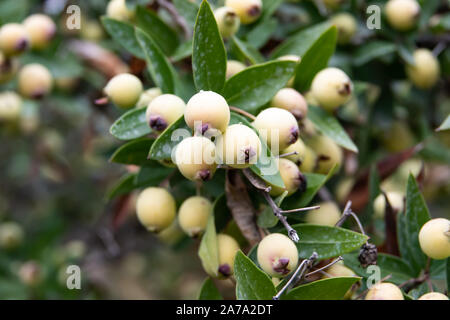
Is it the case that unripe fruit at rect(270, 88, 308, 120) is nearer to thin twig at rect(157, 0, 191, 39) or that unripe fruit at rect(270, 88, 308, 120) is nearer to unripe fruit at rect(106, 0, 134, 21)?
thin twig at rect(157, 0, 191, 39)

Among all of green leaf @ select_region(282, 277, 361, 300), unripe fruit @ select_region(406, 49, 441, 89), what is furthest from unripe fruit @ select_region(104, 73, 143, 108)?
unripe fruit @ select_region(406, 49, 441, 89)

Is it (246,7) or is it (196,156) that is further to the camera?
(246,7)

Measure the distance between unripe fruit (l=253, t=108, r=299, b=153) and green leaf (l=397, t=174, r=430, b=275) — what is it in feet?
0.74

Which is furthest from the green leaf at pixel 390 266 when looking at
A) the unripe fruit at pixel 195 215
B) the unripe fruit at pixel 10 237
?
the unripe fruit at pixel 10 237

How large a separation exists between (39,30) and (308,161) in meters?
0.85

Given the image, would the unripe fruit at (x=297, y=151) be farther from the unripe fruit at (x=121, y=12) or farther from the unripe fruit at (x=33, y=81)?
the unripe fruit at (x=33, y=81)

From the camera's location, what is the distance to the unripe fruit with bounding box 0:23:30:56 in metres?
1.30

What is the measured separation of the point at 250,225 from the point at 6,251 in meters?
1.21

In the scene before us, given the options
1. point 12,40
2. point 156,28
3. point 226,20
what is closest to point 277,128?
point 226,20

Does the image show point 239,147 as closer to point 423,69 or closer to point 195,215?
point 195,215

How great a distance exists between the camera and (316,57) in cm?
103

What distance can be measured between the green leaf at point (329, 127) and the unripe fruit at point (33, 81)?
76 cm
